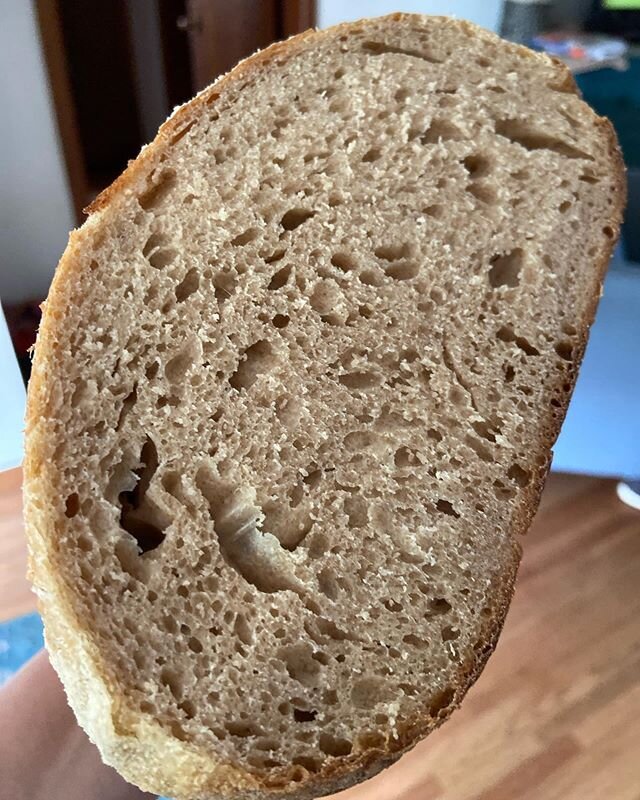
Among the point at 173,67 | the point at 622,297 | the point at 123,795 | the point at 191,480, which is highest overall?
the point at 191,480

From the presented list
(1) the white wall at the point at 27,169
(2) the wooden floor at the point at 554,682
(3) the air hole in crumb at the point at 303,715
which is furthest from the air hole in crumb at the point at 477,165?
(1) the white wall at the point at 27,169

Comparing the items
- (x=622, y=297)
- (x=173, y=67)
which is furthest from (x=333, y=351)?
(x=173, y=67)

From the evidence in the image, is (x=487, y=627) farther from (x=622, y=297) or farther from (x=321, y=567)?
(x=622, y=297)

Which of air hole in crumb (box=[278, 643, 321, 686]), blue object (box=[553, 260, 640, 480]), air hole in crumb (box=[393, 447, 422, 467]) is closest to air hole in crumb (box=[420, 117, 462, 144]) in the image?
air hole in crumb (box=[393, 447, 422, 467])

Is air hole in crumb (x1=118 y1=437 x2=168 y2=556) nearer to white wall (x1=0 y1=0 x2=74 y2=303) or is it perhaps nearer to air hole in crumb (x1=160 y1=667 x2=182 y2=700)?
air hole in crumb (x1=160 y1=667 x2=182 y2=700)

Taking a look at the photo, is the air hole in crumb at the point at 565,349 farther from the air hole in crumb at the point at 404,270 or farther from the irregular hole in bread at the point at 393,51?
the irregular hole in bread at the point at 393,51

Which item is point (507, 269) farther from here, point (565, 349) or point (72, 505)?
point (72, 505)
